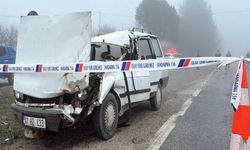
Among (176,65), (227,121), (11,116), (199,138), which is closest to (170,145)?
(199,138)

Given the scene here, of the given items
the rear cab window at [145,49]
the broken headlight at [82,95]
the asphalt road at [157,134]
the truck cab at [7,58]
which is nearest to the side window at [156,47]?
the rear cab window at [145,49]

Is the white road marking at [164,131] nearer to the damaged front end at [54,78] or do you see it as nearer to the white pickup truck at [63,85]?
the white pickup truck at [63,85]

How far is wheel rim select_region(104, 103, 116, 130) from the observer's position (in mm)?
5020

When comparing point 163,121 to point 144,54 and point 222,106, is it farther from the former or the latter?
point 222,106

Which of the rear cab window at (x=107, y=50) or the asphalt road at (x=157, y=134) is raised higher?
the rear cab window at (x=107, y=50)

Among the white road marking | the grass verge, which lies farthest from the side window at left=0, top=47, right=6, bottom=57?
the white road marking

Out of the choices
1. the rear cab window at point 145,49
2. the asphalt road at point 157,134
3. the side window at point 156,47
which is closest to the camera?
the asphalt road at point 157,134

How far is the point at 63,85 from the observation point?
15.0 ft

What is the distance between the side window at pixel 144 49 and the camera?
666 centimetres

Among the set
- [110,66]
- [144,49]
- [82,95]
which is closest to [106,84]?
[110,66]

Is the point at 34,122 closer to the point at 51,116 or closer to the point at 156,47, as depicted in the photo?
the point at 51,116

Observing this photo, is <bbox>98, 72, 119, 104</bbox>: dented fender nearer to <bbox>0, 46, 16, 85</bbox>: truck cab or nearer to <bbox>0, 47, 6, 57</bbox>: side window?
<bbox>0, 46, 16, 85</bbox>: truck cab

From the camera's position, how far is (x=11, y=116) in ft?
21.1

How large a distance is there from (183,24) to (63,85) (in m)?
60.8
